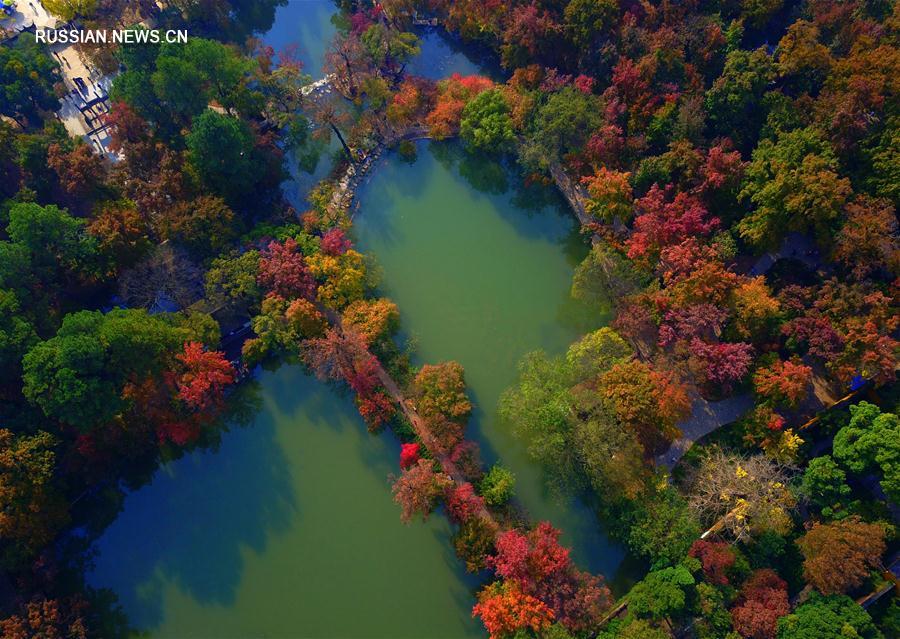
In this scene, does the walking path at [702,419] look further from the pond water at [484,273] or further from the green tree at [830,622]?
the green tree at [830,622]

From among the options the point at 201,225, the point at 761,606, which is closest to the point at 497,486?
the point at 761,606

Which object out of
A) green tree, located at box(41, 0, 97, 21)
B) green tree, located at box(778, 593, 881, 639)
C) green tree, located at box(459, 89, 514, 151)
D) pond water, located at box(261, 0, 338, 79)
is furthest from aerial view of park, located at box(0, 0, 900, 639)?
pond water, located at box(261, 0, 338, 79)

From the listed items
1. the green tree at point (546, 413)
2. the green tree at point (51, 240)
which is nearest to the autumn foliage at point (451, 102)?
the green tree at point (546, 413)

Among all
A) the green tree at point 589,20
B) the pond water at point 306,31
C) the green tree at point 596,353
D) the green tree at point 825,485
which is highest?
the pond water at point 306,31

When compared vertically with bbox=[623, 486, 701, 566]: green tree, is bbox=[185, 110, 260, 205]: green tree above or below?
above

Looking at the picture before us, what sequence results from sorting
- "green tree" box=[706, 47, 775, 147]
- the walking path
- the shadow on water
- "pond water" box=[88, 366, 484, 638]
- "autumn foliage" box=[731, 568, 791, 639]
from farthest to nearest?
"green tree" box=[706, 47, 775, 147], the walking path, the shadow on water, "pond water" box=[88, 366, 484, 638], "autumn foliage" box=[731, 568, 791, 639]

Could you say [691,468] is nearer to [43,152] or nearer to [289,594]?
[289,594]

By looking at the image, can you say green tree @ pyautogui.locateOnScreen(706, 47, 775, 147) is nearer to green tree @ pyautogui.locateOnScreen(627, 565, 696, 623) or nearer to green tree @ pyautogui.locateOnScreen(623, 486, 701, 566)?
green tree @ pyautogui.locateOnScreen(623, 486, 701, 566)
